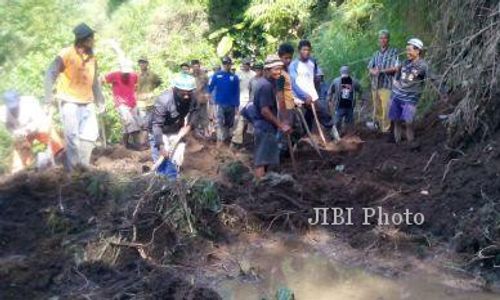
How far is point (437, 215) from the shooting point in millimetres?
6680

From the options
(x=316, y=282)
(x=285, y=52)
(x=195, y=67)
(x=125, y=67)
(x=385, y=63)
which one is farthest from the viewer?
(x=195, y=67)

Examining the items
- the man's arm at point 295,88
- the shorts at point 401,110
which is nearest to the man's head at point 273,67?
the man's arm at point 295,88

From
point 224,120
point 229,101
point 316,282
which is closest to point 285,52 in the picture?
point 229,101

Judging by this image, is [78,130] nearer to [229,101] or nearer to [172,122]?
[172,122]

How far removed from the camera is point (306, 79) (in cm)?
957

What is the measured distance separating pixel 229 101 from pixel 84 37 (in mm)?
4403

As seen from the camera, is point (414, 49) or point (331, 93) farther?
point (331, 93)

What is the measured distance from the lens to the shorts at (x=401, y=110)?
354 inches

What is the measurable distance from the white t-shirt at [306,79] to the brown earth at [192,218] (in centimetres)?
146

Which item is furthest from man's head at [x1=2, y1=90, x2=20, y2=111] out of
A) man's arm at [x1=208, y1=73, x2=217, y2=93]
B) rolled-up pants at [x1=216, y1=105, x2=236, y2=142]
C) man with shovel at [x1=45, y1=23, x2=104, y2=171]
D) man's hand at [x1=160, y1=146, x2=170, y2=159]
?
man's arm at [x1=208, y1=73, x2=217, y2=93]

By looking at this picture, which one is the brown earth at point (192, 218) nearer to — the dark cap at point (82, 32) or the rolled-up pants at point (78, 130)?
the rolled-up pants at point (78, 130)

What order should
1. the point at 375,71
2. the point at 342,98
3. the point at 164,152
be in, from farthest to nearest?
the point at 342,98
the point at 375,71
the point at 164,152

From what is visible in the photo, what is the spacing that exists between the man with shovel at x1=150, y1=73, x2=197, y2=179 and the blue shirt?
3971 mm

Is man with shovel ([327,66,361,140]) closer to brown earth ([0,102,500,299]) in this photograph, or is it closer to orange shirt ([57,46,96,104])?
brown earth ([0,102,500,299])
